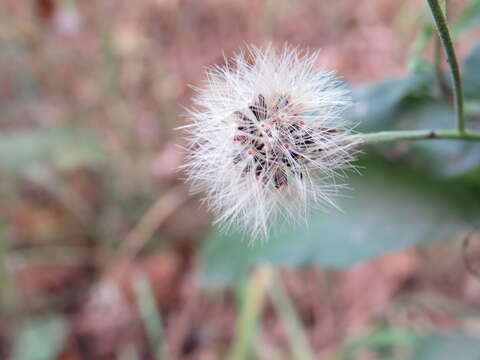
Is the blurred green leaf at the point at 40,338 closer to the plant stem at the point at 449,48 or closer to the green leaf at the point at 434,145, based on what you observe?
the green leaf at the point at 434,145

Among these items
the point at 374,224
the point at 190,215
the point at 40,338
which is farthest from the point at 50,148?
the point at 374,224

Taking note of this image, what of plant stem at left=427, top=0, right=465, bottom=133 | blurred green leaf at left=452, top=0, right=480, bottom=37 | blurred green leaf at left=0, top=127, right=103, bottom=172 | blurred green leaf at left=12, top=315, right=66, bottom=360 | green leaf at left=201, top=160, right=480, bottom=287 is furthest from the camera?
blurred green leaf at left=0, top=127, right=103, bottom=172

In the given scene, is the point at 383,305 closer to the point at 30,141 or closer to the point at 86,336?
the point at 86,336

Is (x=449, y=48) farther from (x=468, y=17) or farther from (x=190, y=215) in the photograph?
(x=190, y=215)

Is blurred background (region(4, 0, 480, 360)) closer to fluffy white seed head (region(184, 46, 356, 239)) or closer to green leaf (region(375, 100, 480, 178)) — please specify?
green leaf (region(375, 100, 480, 178))

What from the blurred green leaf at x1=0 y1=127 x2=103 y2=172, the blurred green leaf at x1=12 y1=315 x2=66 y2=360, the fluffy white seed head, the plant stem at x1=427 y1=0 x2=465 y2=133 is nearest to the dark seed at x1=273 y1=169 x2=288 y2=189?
the fluffy white seed head

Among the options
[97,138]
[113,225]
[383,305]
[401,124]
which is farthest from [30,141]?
[401,124]

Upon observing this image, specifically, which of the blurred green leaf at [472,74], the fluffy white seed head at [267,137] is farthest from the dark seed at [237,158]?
the blurred green leaf at [472,74]
